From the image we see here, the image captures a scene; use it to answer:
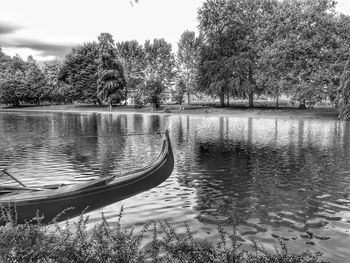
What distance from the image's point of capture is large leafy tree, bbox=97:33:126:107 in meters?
90.5

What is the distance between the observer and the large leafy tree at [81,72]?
101 meters

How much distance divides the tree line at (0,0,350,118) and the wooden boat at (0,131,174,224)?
44.4m

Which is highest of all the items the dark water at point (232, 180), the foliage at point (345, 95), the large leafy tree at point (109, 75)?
the large leafy tree at point (109, 75)

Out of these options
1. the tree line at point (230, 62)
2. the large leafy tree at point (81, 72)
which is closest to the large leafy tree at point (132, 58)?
the tree line at point (230, 62)

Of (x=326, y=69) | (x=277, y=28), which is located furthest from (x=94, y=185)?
(x=277, y=28)

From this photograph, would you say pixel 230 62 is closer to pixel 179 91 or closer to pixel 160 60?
pixel 179 91

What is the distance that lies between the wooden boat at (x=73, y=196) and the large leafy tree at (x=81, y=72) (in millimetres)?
89420

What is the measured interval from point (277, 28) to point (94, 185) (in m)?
59.6

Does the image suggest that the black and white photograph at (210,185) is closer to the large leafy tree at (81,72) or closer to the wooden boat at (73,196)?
the wooden boat at (73,196)

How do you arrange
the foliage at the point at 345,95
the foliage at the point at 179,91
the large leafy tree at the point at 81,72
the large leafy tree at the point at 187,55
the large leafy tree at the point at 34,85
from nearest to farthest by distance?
the foliage at the point at 345,95 < the foliage at the point at 179,91 < the large leafy tree at the point at 187,55 < the large leafy tree at the point at 81,72 < the large leafy tree at the point at 34,85

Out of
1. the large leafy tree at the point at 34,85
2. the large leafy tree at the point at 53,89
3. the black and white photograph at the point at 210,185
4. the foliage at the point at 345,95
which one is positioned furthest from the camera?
the large leafy tree at the point at 53,89

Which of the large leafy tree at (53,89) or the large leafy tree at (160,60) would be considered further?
the large leafy tree at (53,89)

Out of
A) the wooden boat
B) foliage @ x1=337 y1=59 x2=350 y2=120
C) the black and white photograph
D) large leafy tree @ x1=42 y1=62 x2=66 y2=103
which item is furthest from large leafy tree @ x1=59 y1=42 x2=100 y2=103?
the wooden boat

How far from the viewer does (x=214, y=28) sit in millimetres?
76625
